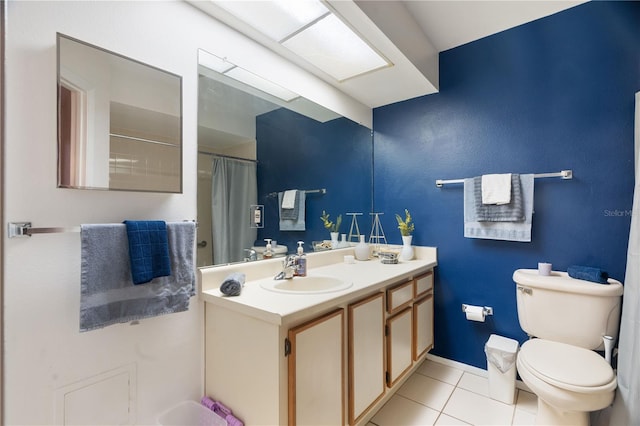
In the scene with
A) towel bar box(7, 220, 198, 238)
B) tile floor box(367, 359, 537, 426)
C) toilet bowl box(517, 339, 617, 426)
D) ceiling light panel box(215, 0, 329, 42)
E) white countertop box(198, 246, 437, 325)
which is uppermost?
ceiling light panel box(215, 0, 329, 42)

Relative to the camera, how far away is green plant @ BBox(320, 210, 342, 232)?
2291 mm

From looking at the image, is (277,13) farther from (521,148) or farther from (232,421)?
(232,421)

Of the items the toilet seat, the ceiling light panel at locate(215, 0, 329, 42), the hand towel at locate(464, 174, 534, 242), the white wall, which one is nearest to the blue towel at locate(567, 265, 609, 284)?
the hand towel at locate(464, 174, 534, 242)

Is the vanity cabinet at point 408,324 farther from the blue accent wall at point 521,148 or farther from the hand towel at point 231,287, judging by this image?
the hand towel at point 231,287

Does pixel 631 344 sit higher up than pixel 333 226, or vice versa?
pixel 333 226

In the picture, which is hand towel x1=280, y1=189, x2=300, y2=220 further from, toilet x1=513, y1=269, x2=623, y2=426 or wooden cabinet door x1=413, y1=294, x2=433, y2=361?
toilet x1=513, y1=269, x2=623, y2=426

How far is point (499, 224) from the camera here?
2025 mm

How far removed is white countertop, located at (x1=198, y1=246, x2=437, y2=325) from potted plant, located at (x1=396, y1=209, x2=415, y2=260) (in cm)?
8

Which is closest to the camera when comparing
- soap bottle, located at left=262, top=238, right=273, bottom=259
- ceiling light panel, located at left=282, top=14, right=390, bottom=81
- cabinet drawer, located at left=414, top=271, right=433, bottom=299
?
ceiling light panel, located at left=282, top=14, right=390, bottom=81

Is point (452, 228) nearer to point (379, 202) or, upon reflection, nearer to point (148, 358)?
point (379, 202)

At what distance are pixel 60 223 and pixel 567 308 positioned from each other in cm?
252

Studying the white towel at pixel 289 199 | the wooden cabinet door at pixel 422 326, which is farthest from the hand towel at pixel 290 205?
the wooden cabinet door at pixel 422 326

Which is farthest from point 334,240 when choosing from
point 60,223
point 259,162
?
point 60,223

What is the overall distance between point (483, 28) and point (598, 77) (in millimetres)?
779
